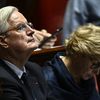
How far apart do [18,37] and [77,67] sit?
1.45 ft

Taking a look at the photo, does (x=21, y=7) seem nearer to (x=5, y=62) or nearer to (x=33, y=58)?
(x=33, y=58)

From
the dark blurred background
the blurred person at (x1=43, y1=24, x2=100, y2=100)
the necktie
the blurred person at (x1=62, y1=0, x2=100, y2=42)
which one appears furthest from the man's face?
the dark blurred background

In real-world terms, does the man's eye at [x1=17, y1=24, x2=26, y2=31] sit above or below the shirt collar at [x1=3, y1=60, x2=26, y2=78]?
above

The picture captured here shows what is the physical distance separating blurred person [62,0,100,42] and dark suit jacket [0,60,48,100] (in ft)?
1.40

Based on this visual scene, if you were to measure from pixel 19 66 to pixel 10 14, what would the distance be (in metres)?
0.23

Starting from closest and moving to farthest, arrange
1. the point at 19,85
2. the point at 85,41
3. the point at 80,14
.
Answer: the point at 19,85, the point at 85,41, the point at 80,14

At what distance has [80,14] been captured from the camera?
6.71ft

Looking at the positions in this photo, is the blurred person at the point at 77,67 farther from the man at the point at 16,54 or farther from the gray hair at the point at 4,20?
the gray hair at the point at 4,20

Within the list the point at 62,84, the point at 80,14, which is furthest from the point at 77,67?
the point at 80,14

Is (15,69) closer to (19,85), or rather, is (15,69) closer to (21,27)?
(19,85)

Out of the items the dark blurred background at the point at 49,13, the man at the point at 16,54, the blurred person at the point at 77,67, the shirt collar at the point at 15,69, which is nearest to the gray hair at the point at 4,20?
the man at the point at 16,54

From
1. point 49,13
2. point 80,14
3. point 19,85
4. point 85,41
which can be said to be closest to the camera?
point 19,85

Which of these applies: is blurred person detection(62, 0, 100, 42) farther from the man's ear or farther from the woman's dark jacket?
the man's ear

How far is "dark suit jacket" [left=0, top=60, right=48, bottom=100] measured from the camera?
1572 millimetres
